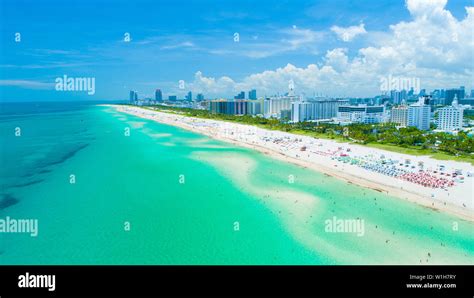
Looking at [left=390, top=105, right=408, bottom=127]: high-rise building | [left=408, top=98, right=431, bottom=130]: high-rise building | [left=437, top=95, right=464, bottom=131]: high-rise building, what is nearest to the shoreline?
[left=408, top=98, right=431, bottom=130]: high-rise building

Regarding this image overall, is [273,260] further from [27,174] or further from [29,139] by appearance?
[29,139]

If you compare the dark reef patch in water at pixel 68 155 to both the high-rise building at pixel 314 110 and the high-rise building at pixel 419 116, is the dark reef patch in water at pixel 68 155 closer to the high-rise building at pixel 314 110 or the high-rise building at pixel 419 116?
the high-rise building at pixel 314 110

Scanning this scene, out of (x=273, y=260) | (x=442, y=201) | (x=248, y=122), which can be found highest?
(x=248, y=122)

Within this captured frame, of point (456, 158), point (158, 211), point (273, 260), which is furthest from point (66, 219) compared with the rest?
point (456, 158)

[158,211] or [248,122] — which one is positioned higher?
[248,122]

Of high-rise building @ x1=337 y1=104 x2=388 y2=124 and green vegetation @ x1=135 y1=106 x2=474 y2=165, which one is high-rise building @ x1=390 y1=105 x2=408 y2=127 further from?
green vegetation @ x1=135 y1=106 x2=474 y2=165

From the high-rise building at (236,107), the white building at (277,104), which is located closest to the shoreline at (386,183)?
the white building at (277,104)
